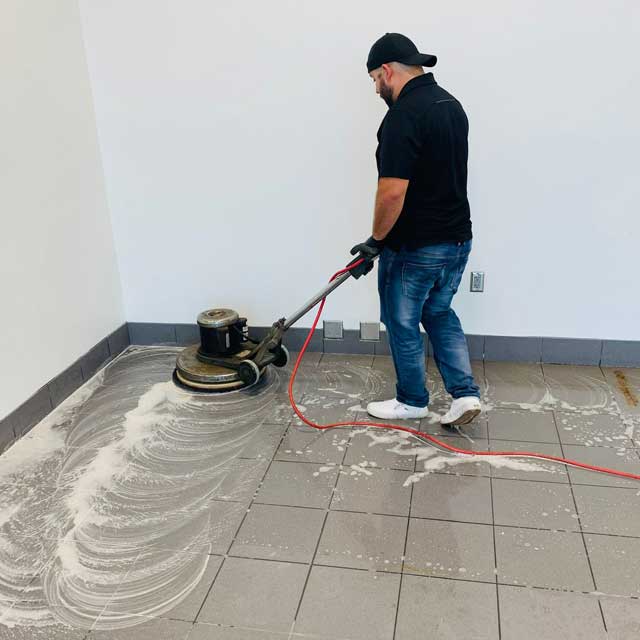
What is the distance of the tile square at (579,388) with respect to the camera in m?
2.99

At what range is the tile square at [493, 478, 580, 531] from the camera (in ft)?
7.37

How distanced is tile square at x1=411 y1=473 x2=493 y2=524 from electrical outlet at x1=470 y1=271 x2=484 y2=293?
1150 mm

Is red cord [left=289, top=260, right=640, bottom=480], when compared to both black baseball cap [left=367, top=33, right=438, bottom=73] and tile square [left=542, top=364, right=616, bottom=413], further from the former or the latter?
black baseball cap [left=367, top=33, right=438, bottom=73]

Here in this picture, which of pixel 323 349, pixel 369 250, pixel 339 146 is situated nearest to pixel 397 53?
pixel 369 250

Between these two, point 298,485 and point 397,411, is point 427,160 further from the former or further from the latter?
point 298,485

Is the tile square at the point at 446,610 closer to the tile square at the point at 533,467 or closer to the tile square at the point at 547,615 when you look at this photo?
the tile square at the point at 547,615

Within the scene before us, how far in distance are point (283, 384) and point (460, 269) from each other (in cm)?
103

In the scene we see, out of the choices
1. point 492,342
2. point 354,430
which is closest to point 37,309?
point 354,430

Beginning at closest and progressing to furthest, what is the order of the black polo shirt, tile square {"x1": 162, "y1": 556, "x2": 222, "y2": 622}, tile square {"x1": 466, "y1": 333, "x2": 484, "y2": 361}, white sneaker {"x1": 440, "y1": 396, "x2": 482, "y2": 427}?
1. tile square {"x1": 162, "y1": 556, "x2": 222, "y2": 622}
2. the black polo shirt
3. white sneaker {"x1": 440, "y1": 396, "x2": 482, "y2": 427}
4. tile square {"x1": 466, "y1": 333, "x2": 484, "y2": 361}

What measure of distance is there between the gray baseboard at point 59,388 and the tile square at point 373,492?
134 cm

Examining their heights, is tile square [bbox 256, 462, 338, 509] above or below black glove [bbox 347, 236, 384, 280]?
below

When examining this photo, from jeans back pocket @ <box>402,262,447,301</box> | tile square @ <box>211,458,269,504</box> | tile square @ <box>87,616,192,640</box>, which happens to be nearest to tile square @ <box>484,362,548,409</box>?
jeans back pocket @ <box>402,262,447,301</box>

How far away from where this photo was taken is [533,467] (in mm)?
2549

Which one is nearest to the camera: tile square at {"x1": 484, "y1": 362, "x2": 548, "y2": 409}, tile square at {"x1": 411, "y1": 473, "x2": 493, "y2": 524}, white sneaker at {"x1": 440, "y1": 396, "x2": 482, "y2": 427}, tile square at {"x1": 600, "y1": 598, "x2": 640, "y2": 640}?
tile square at {"x1": 600, "y1": 598, "x2": 640, "y2": 640}
